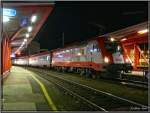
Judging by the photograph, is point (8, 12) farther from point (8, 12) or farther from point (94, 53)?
point (94, 53)

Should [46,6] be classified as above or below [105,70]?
above

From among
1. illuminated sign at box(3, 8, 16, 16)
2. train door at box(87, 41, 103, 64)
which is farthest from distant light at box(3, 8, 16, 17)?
train door at box(87, 41, 103, 64)

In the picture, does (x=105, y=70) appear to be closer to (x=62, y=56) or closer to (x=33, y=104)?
(x=33, y=104)

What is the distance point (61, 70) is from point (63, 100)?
92.6 ft

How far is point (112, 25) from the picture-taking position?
5944cm

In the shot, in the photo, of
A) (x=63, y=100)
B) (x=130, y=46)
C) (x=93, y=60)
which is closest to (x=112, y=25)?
(x=130, y=46)

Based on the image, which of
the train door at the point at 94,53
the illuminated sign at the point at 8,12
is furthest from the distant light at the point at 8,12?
the train door at the point at 94,53

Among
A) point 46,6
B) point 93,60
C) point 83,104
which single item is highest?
point 46,6

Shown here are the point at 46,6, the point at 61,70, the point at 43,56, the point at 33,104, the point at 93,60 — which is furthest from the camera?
the point at 43,56

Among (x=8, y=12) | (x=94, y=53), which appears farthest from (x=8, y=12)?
(x=94, y=53)

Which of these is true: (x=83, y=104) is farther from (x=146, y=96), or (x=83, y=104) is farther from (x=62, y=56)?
(x=62, y=56)

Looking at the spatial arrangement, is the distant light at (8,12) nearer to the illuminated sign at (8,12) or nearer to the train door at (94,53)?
the illuminated sign at (8,12)

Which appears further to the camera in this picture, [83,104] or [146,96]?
[146,96]

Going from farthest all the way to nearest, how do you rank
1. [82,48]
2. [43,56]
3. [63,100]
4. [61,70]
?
[43,56] → [61,70] → [82,48] → [63,100]
